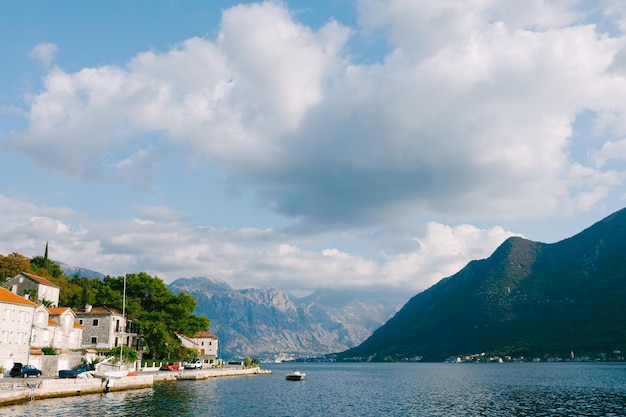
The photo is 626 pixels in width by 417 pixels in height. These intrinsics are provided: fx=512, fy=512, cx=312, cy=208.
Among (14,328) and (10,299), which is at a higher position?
(10,299)

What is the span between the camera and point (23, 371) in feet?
260

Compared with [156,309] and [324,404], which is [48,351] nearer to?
[156,309]

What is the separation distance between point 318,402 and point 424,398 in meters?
19.4

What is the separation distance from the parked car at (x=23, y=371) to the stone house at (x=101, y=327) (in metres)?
35.4

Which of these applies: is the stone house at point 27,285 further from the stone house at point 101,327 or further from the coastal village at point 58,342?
the stone house at point 101,327

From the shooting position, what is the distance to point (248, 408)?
68938mm

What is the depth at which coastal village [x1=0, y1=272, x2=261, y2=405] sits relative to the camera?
7160 centimetres

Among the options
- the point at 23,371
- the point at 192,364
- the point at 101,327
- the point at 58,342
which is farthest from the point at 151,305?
the point at 23,371

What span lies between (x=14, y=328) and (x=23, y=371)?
10993 millimetres

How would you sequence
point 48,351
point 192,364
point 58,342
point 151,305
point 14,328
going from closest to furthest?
point 14,328 → point 48,351 → point 58,342 → point 192,364 → point 151,305

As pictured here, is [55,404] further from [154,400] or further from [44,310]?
[44,310]

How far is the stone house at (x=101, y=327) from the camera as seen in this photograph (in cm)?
11862

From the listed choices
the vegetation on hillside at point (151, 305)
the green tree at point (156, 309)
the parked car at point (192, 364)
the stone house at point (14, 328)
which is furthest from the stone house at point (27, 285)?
the stone house at point (14, 328)

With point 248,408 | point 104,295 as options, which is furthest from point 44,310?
point 248,408
